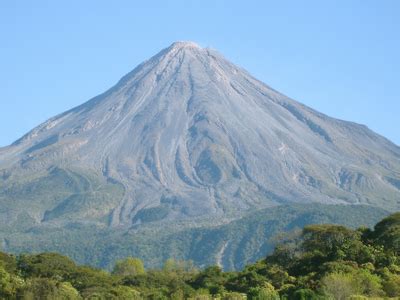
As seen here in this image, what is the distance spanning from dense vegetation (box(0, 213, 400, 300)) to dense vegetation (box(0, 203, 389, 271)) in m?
80.8

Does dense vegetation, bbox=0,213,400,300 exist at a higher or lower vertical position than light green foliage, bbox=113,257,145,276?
higher

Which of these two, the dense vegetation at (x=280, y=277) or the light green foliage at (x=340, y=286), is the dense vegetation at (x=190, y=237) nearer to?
the dense vegetation at (x=280, y=277)

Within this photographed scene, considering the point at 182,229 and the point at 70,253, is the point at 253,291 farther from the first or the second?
the point at 182,229

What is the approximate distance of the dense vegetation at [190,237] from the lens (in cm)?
15838

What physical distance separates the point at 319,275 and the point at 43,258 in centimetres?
2112

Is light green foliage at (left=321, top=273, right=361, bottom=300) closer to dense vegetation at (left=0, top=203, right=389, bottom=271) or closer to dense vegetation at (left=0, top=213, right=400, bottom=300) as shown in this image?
dense vegetation at (left=0, top=213, right=400, bottom=300)

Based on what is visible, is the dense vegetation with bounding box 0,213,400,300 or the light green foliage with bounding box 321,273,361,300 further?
the dense vegetation with bounding box 0,213,400,300

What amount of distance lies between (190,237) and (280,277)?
105 meters

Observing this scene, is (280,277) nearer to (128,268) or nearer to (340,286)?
(340,286)

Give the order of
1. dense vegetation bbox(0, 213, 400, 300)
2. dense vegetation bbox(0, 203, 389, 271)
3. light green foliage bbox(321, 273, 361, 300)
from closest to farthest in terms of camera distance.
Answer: light green foliage bbox(321, 273, 361, 300) < dense vegetation bbox(0, 213, 400, 300) < dense vegetation bbox(0, 203, 389, 271)

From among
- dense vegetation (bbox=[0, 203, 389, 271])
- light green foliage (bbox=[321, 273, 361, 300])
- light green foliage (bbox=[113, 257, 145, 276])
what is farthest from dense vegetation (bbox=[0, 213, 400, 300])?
dense vegetation (bbox=[0, 203, 389, 271])

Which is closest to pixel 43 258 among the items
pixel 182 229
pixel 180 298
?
pixel 180 298

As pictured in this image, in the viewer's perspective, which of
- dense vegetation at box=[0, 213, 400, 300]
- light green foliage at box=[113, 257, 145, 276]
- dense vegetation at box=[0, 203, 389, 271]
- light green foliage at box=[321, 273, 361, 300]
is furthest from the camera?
dense vegetation at box=[0, 203, 389, 271]

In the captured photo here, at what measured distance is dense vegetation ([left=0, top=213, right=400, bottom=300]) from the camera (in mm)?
54388
